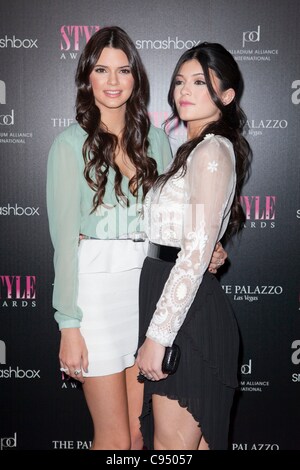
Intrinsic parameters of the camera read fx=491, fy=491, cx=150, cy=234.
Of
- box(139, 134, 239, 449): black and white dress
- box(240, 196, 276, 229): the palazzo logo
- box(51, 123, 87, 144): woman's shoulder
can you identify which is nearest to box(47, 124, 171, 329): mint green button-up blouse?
box(51, 123, 87, 144): woman's shoulder

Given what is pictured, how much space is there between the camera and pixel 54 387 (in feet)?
9.06

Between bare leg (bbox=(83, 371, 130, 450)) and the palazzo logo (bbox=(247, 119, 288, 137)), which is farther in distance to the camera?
the palazzo logo (bbox=(247, 119, 288, 137))

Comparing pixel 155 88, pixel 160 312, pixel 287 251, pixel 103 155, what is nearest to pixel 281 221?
pixel 287 251

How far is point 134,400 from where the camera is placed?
203 cm

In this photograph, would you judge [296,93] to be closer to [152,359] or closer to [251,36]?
[251,36]

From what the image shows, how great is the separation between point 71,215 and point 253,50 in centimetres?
144

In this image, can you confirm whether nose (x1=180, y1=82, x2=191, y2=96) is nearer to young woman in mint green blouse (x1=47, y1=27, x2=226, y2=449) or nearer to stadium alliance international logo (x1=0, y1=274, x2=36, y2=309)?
young woman in mint green blouse (x1=47, y1=27, x2=226, y2=449)

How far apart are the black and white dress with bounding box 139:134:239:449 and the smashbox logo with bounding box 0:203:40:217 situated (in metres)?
1.10

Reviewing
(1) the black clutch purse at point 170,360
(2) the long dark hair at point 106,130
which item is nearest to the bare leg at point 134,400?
(1) the black clutch purse at point 170,360

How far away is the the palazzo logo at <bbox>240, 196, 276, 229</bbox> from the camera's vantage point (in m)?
2.67

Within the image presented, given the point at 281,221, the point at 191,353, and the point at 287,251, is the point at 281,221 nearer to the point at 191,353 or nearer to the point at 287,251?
the point at 287,251

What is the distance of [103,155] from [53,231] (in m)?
0.34

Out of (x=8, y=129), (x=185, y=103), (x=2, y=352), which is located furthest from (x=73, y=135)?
(x=2, y=352)

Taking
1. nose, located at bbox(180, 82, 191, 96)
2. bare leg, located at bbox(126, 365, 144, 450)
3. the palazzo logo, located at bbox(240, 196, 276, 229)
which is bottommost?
bare leg, located at bbox(126, 365, 144, 450)
